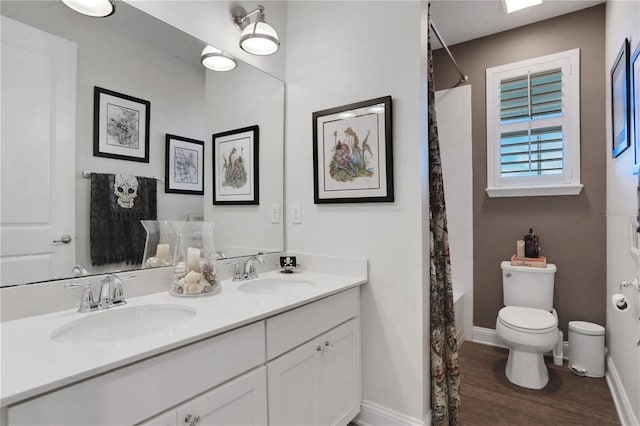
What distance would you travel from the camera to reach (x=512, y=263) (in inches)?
104

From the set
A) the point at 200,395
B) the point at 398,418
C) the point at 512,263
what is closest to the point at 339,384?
the point at 398,418

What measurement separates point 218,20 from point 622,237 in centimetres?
259

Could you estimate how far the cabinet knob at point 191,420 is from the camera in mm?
958

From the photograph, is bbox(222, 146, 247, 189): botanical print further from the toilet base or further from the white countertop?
the toilet base

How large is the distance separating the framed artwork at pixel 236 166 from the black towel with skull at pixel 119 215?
1.30ft

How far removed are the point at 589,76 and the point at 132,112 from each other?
3.11 metres

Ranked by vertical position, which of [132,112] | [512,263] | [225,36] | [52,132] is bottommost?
[512,263]

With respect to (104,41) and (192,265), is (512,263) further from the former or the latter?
(104,41)

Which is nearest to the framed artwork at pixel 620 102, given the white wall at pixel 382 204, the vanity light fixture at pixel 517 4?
the vanity light fixture at pixel 517 4

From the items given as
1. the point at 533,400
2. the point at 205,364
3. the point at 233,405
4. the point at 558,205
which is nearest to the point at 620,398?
the point at 533,400

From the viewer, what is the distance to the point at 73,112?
1.26 meters

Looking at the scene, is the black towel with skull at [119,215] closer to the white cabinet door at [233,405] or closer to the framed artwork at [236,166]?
the framed artwork at [236,166]

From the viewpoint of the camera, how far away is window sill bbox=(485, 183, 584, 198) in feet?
8.27

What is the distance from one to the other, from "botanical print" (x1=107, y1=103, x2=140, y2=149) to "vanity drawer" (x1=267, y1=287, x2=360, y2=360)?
3.17ft
